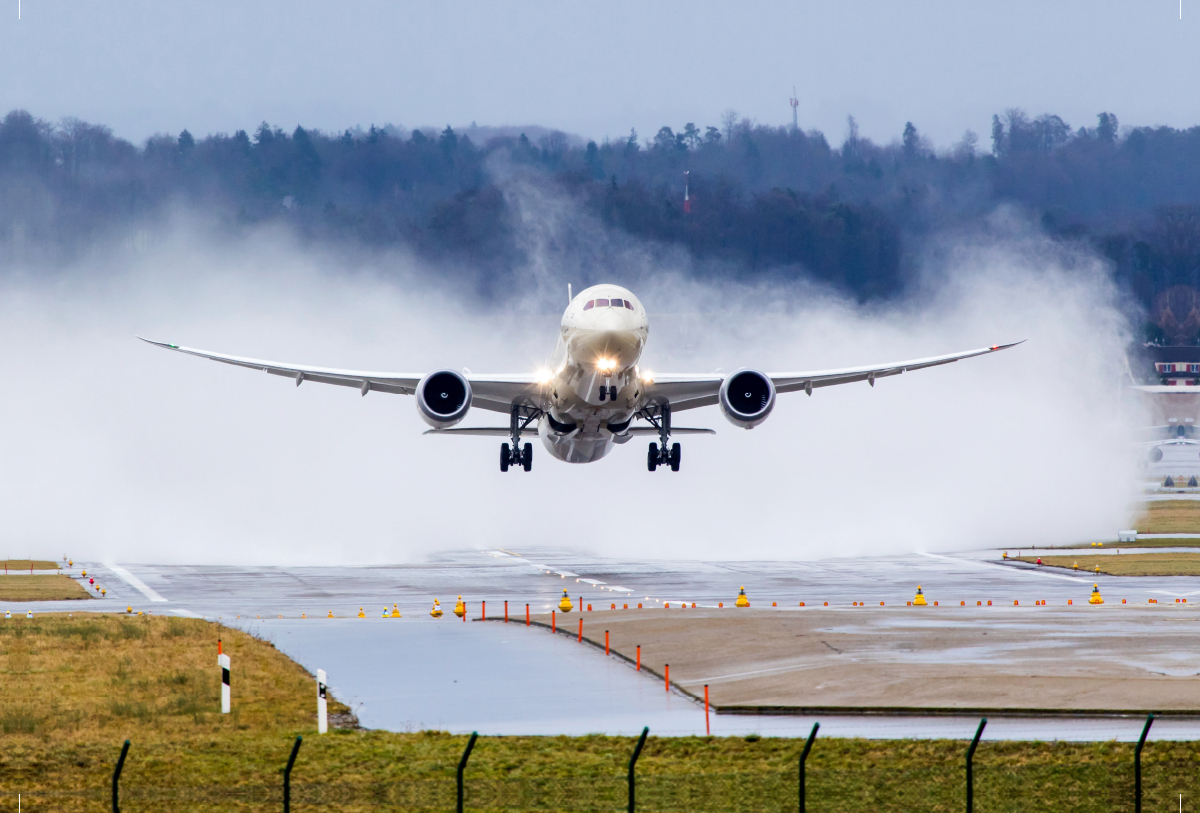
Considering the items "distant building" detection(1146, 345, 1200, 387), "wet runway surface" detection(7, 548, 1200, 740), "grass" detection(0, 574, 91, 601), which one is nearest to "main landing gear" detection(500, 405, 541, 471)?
"wet runway surface" detection(7, 548, 1200, 740)

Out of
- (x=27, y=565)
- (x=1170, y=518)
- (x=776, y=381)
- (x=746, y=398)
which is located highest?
(x=776, y=381)

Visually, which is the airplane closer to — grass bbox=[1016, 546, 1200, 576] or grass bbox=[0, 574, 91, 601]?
grass bbox=[0, 574, 91, 601]

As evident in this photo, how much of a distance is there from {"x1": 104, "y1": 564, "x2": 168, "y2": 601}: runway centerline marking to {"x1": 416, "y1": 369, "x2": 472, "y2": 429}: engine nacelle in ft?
46.8

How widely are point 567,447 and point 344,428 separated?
148 feet

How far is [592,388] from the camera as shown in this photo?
132 ft

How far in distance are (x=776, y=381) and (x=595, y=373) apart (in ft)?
36.3

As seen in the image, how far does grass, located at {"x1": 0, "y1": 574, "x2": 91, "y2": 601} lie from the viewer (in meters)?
50.7

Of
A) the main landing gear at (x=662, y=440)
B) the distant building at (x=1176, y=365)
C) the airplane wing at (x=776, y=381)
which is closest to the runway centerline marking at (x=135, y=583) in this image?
the main landing gear at (x=662, y=440)

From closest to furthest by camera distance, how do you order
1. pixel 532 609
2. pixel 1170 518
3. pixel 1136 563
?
1. pixel 532 609
2. pixel 1136 563
3. pixel 1170 518

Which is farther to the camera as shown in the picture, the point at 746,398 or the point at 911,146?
the point at 911,146

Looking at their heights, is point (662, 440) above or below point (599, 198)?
below

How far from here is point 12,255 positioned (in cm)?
9231

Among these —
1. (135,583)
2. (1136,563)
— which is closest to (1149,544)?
(1136,563)

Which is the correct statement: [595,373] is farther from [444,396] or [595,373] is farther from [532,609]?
[532,609]
